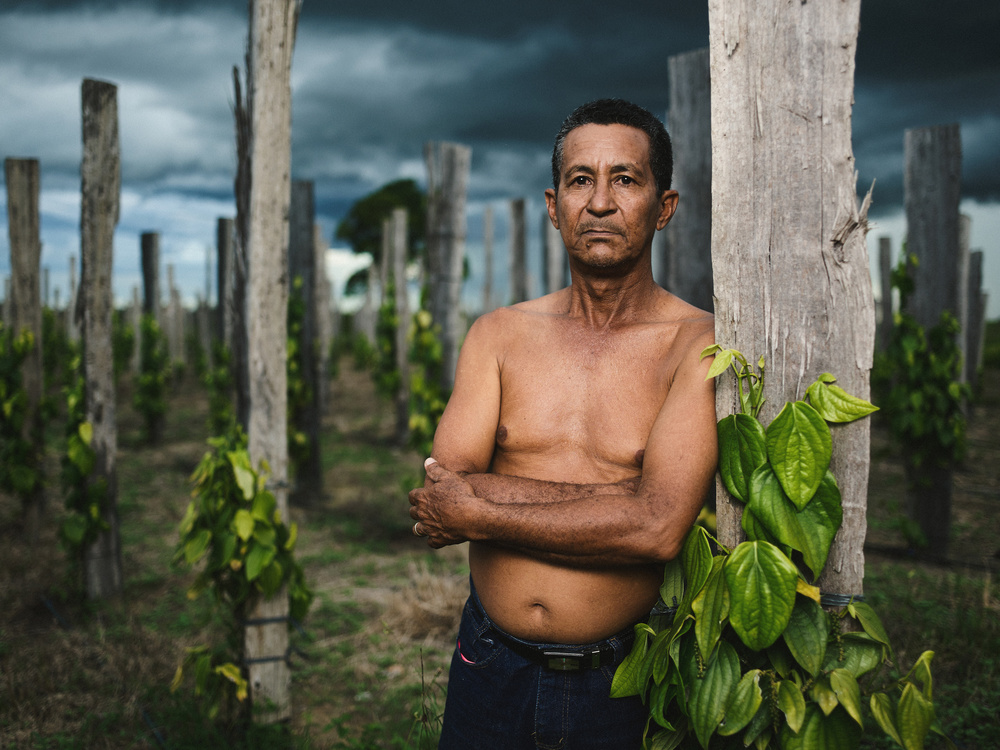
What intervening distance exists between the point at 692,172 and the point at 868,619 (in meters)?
2.33

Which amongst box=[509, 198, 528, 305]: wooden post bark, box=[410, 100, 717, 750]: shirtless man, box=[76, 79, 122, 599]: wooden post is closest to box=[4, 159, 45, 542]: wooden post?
box=[76, 79, 122, 599]: wooden post

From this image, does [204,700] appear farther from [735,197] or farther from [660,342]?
[735,197]

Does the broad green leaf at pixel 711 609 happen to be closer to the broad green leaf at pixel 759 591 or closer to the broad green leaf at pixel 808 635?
the broad green leaf at pixel 759 591

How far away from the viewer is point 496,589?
182 centimetres

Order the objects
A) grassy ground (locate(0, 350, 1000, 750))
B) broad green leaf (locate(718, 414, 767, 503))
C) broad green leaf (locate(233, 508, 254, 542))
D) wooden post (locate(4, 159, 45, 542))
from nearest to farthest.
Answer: broad green leaf (locate(718, 414, 767, 503))
broad green leaf (locate(233, 508, 254, 542))
grassy ground (locate(0, 350, 1000, 750))
wooden post (locate(4, 159, 45, 542))

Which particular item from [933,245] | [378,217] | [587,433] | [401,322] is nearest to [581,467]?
[587,433]

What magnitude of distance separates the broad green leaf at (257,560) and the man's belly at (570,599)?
1415 mm

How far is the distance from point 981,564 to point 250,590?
4909 millimetres

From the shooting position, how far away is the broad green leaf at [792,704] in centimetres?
141

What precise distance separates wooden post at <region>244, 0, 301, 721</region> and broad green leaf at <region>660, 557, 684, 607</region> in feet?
6.10

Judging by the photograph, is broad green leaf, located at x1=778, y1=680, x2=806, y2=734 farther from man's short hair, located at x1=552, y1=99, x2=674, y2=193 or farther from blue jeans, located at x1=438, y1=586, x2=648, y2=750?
man's short hair, located at x1=552, y1=99, x2=674, y2=193

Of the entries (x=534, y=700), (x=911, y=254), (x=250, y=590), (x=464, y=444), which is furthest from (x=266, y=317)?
(x=911, y=254)

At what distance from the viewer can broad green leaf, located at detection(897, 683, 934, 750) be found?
4.59 feet

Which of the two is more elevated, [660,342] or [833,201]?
[833,201]
